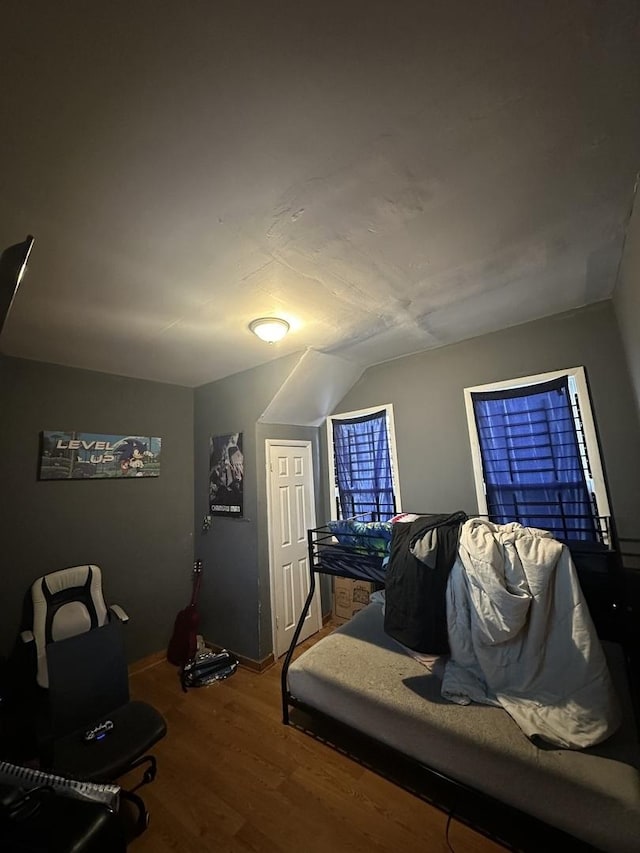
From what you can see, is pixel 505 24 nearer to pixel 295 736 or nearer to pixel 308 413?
pixel 308 413

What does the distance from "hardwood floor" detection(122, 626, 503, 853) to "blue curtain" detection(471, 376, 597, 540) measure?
73.6 inches

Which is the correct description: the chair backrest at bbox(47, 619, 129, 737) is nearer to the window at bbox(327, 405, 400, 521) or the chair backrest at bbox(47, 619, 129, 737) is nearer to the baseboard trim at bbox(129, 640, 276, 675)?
the baseboard trim at bbox(129, 640, 276, 675)

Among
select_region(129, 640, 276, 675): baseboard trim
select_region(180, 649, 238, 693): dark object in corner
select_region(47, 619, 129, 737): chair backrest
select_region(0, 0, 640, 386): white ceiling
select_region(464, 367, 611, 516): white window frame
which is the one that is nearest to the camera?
select_region(0, 0, 640, 386): white ceiling

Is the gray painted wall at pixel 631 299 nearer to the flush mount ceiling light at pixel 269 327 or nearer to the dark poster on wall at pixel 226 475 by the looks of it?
the flush mount ceiling light at pixel 269 327

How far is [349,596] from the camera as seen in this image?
3418mm

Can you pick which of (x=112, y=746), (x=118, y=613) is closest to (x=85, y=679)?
(x=112, y=746)

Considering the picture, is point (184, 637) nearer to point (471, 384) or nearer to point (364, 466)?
point (364, 466)

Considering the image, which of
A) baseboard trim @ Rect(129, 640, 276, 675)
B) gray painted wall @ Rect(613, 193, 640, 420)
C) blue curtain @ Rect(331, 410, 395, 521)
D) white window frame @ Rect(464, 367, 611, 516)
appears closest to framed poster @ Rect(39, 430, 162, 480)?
baseboard trim @ Rect(129, 640, 276, 675)

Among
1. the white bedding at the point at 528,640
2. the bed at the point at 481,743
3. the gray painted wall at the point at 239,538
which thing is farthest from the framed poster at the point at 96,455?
the white bedding at the point at 528,640

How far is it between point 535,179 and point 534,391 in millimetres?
1743

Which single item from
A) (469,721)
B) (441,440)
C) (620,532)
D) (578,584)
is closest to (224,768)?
(469,721)

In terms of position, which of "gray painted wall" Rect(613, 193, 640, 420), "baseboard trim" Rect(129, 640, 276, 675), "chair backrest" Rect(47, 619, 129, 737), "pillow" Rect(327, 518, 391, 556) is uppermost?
"gray painted wall" Rect(613, 193, 640, 420)

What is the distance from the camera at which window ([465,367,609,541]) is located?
231cm

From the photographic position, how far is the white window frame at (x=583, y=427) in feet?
7.38
